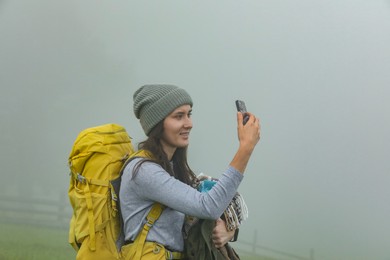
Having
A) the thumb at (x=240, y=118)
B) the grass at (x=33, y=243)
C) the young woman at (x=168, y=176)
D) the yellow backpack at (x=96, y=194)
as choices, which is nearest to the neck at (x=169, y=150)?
the young woman at (x=168, y=176)

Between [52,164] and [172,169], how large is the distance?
22.2 ft

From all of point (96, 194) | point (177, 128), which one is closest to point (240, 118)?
point (177, 128)

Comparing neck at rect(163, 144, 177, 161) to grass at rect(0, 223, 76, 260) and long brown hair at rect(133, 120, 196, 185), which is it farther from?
grass at rect(0, 223, 76, 260)

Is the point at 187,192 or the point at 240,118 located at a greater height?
the point at 240,118

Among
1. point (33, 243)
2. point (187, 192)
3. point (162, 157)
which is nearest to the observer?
point (187, 192)

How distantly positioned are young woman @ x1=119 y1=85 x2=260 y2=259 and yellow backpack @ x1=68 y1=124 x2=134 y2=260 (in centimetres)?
4

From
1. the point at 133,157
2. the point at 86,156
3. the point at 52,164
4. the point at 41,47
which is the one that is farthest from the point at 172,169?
the point at 41,47

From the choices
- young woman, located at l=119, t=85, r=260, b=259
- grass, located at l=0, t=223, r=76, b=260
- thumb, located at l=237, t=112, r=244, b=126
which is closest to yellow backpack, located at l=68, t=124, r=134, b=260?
young woman, located at l=119, t=85, r=260, b=259

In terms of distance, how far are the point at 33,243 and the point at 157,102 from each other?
19.1ft

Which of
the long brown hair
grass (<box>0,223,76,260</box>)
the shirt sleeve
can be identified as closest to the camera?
the shirt sleeve

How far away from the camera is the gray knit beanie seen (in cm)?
159

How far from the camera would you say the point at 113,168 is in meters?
1.59

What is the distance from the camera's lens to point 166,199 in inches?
57.1

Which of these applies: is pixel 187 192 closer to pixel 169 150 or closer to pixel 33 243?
pixel 169 150
